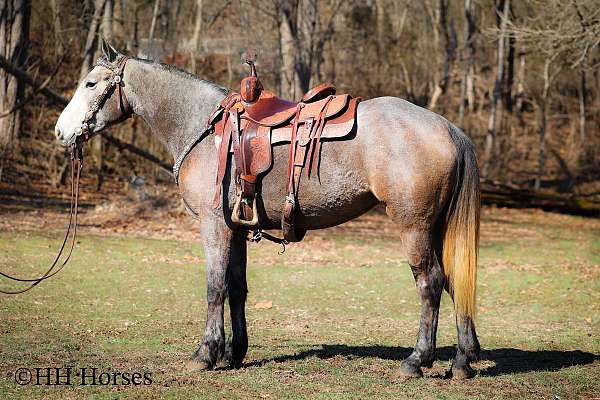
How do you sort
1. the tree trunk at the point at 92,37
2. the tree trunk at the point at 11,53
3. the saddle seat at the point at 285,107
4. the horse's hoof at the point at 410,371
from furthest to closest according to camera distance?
the tree trunk at the point at 92,37 → the tree trunk at the point at 11,53 → the saddle seat at the point at 285,107 → the horse's hoof at the point at 410,371

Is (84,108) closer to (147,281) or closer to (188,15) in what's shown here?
(147,281)

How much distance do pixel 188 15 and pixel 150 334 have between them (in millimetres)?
19837

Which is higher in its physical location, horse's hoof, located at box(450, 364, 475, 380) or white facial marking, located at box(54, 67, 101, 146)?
white facial marking, located at box(54, 67, 101, 146)

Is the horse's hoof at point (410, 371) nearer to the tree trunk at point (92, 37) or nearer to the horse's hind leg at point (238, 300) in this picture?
the horse's hind leg at point (238, 300)

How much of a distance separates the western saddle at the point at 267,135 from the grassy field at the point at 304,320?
4.40 feet

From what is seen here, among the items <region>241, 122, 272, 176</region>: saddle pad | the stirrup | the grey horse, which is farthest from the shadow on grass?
<region>241, 122, 272, 176</region>: saddle pad

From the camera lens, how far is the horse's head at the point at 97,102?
6531 mm

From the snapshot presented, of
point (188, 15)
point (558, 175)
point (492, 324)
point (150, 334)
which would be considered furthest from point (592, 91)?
point (150, 334)

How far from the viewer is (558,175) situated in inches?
1184

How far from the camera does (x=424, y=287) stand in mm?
6000

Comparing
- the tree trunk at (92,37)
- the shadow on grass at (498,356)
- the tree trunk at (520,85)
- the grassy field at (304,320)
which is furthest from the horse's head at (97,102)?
the tree trunk at (520,85)

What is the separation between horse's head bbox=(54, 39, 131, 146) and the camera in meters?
6.53

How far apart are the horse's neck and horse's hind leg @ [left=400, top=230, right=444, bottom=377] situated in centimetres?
205

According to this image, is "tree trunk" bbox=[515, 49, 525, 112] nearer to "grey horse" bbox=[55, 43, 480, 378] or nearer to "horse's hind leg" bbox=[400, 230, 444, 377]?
"grey horse" bbox=[55, 43, 480, 378]
